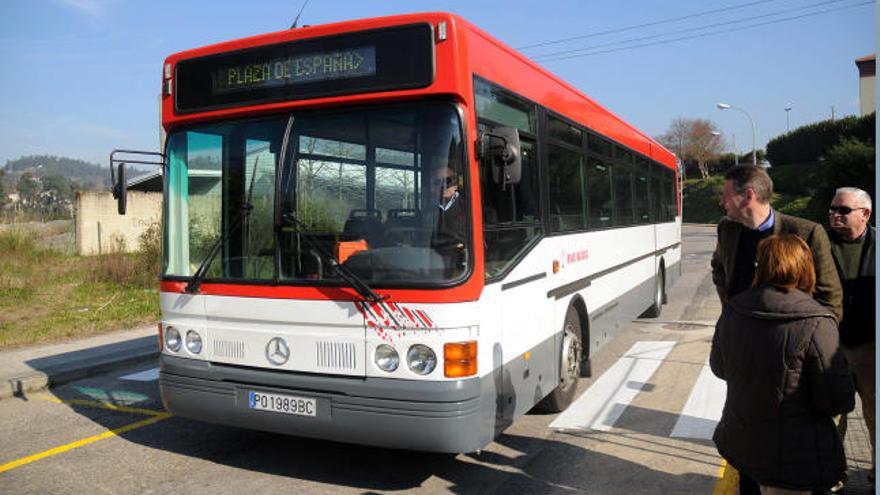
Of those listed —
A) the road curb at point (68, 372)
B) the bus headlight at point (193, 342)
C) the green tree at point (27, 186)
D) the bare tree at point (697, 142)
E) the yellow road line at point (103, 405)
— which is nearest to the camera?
the bus headlight at point (193, 342)

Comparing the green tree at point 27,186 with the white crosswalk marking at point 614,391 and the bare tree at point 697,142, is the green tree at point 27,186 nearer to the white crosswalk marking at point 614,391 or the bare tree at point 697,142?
the white crosswalk marking at point 614,391

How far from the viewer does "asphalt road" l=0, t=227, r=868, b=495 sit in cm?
482

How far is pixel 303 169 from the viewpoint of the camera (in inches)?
187

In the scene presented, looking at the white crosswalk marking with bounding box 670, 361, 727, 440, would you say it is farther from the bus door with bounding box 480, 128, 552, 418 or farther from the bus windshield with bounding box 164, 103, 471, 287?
the bus windshield with bounding box 164, 103, 471, 287

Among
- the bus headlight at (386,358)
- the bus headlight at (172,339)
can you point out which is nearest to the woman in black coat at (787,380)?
the bus headlight at (386,358)

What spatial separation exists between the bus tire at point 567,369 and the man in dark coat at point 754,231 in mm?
2261

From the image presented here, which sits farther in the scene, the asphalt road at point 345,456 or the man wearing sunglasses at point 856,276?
the asphalt road at point 345,456

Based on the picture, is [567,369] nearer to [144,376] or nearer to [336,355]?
[336,355]

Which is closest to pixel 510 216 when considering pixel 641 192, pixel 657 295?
pixel 641 192

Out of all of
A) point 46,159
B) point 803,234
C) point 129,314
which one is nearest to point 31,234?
point 129,314

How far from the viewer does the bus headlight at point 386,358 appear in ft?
14.5

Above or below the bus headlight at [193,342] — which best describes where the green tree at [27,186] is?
above

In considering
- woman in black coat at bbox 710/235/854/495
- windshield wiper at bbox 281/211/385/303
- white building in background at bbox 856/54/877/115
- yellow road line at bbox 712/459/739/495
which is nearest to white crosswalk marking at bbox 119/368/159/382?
windshield wiper at bbox 281/211/385/303

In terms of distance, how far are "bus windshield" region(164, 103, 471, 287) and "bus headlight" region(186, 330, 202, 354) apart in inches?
16.8
